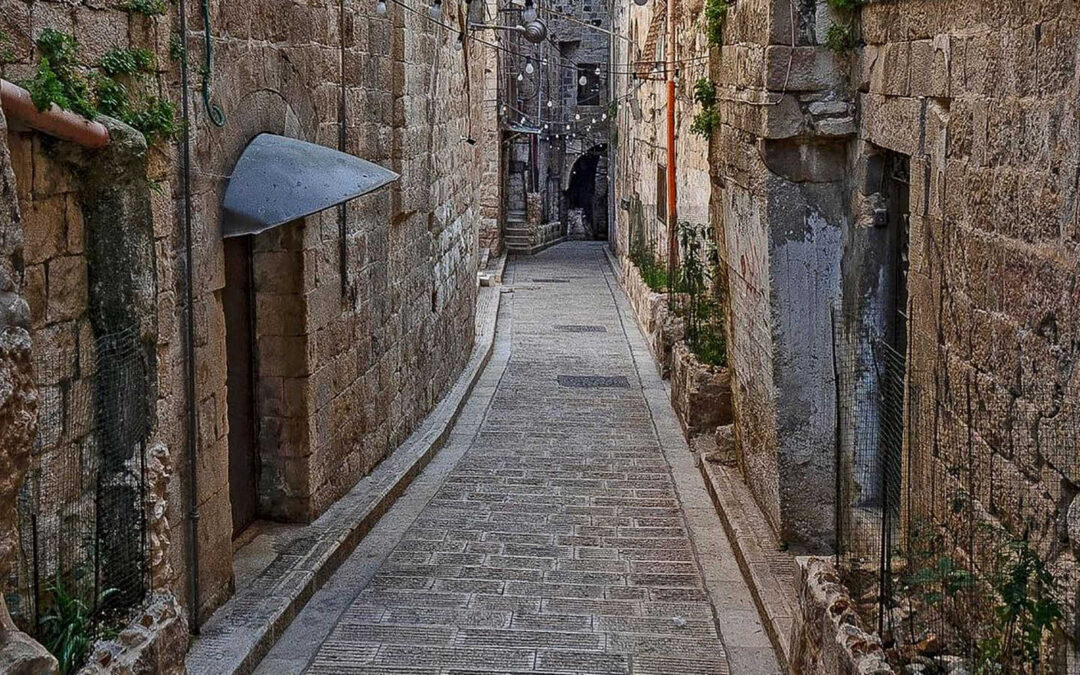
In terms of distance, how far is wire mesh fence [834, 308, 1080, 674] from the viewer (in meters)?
4.00

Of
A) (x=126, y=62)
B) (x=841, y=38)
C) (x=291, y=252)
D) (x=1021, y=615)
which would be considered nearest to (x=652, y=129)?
(x=841, y=38)

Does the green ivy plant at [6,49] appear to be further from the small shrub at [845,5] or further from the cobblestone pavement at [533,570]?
the small shrub at [845,5]

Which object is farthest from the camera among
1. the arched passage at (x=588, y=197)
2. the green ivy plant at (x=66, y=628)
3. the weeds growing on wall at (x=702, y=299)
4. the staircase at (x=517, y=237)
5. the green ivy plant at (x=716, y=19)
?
the arched passage at (x=588, y=197)

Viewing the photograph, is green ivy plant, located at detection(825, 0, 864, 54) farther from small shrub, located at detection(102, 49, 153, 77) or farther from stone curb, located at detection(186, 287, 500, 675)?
stone curb, located at detection(186, 287, 500, 675)

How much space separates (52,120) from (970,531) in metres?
3.54

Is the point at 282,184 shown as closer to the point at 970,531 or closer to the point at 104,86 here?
the point at 104,86

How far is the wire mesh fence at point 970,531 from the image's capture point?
3996mm

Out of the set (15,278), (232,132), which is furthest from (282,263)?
(15,278)

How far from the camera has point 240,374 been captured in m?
7.77

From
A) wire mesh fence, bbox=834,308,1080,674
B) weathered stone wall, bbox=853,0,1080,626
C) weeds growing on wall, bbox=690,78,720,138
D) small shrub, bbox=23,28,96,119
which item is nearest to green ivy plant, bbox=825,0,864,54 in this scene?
weathered stone wall, bbox=853,0,1080,626

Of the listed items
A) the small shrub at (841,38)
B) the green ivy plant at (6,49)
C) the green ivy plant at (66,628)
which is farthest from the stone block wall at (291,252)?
the small shrub at (841,38)

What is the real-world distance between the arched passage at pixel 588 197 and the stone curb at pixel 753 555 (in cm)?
2717

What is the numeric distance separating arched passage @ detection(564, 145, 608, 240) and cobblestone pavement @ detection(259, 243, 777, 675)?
23838mm

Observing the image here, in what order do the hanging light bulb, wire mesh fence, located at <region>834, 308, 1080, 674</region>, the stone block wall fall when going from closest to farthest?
wire mesh fence, located at <region>834, 308, 1080, 674</region> → the stone block wall → the hanging light bulb
